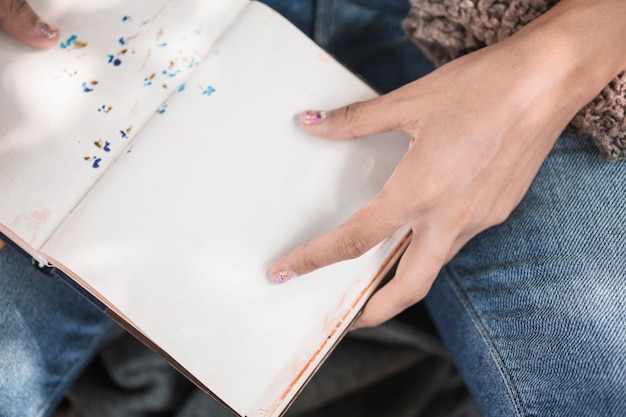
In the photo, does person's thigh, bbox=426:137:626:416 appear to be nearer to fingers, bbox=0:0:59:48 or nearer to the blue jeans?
the blue jeans

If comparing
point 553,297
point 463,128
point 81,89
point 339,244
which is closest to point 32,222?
point 81,89

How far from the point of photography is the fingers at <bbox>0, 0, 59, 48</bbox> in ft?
1.85

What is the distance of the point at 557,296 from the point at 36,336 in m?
0.56

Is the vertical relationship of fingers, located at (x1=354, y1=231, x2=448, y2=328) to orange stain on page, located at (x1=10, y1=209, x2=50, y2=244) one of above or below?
below

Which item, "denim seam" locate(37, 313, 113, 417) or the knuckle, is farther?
"denim seam" locate(37, 313, 113, 417)

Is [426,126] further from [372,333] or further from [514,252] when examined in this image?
[372,333]

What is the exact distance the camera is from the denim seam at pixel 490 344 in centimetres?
63

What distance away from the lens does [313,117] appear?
609 millimetres

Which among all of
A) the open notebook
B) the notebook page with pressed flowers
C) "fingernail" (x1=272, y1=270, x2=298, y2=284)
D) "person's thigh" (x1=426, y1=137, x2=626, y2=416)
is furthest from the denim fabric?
the notebook page with pressed flowers

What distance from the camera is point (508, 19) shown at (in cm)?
63

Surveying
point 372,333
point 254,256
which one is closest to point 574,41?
point 254,256

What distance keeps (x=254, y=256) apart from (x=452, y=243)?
0.20 m

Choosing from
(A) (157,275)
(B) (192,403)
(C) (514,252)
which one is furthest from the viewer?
(B) (192,403)

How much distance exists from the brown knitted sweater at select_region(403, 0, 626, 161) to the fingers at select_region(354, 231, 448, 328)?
20cm
